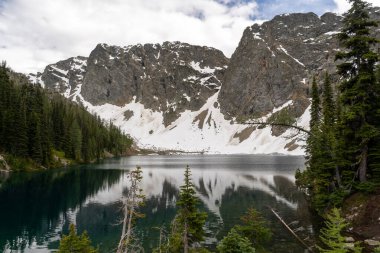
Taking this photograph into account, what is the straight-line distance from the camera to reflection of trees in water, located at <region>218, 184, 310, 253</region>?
105 feet

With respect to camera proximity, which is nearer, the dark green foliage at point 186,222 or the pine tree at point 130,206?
the pine tree at point 130,206

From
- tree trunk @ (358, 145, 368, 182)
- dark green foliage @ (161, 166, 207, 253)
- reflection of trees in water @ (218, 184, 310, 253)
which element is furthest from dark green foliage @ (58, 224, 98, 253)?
tree trunk @ (358, 145, 368, 182)

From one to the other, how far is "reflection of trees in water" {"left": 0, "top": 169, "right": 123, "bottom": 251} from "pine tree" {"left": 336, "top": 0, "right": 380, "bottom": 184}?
1281 inches

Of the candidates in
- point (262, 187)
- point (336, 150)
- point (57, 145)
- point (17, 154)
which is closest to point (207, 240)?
point (336, 150)

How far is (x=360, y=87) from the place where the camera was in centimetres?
3334

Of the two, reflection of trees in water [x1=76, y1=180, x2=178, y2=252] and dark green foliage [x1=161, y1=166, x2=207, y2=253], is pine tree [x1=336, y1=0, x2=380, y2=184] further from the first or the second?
reflection of trees in water [x1=76, y1=180, x2=178, y2=252]

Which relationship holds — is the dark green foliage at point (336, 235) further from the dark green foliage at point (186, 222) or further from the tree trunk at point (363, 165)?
the tree trunk at point (363, 165)

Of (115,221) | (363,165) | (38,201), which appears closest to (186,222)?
(363,165)

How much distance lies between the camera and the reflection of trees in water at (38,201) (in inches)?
1529

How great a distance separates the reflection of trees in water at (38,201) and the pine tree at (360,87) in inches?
1281

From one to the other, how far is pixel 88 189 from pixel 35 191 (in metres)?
10.6

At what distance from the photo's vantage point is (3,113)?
103 metres

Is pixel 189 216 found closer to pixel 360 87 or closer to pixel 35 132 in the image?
pixel 360 87

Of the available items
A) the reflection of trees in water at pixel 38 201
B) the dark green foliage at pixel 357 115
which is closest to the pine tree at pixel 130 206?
the dark green foliage at pixel 357 115
